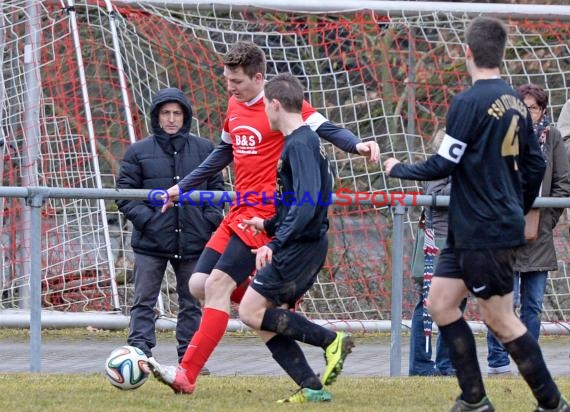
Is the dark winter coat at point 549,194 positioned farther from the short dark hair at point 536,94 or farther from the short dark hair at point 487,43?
the short dark hair at point 487,43

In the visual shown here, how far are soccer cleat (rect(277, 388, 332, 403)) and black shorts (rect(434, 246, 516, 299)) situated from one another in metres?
1.09

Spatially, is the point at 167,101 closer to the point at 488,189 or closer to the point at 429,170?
the point at 429,170

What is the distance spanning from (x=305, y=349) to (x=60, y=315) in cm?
223

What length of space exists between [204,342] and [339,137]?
4.47 ft

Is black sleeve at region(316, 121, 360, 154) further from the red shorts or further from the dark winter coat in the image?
the dark winter coat

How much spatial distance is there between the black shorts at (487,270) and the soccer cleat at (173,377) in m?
1.68

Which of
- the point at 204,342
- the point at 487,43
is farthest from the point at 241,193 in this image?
the point at 487,43

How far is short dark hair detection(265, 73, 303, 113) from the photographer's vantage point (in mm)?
6738

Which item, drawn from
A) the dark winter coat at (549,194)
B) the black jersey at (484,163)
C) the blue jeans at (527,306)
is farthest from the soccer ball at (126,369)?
the dark winter coat at (549,194)

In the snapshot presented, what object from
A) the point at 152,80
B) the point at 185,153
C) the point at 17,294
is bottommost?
the point at 17,294

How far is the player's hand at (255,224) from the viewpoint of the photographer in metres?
6.84

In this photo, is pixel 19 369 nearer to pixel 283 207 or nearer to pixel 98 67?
pixel 283 207

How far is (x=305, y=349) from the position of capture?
1079 centimetres

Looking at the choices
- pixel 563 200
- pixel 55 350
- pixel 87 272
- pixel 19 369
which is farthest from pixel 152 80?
pixel 563 200
